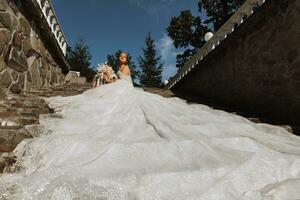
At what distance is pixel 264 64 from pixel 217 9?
1598 cm

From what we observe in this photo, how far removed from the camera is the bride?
2322 mm

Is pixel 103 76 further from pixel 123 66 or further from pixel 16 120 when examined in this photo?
pixel 16 120

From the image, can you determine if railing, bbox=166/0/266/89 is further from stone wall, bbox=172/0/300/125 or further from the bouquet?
the bouquet

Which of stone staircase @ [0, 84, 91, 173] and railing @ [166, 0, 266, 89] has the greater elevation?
railing @ [166, 0, 266, 89]

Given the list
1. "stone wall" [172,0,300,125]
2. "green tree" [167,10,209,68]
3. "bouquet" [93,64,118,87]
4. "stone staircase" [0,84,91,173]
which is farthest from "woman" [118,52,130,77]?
"green tree" [167,10,209,68]

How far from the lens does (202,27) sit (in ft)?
68.7

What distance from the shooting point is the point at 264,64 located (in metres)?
5.75

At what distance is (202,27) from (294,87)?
660 inches

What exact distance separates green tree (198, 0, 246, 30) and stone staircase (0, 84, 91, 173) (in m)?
17.4

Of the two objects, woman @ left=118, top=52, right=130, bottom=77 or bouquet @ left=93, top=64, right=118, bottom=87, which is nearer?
bouquet @ left=93, top=64, right=118, bottom=87

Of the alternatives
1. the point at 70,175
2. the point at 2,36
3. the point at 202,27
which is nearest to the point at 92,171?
the point at 70,175

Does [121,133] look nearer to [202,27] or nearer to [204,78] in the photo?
[204,78]

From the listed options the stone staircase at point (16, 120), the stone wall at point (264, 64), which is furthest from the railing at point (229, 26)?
the stone staircase at point (16, 120)

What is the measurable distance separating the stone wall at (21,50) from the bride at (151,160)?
5.79 feet
